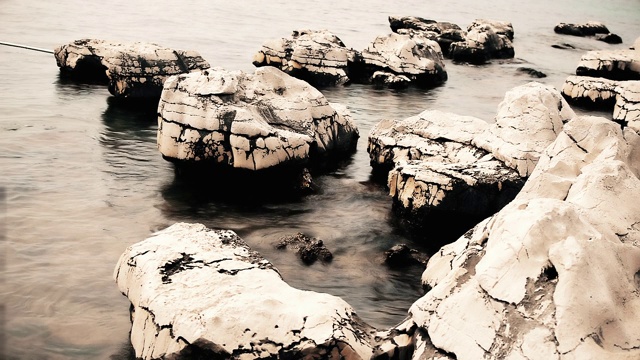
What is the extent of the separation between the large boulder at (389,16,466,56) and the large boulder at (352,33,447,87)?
359cm

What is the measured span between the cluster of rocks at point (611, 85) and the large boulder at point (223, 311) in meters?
7.76

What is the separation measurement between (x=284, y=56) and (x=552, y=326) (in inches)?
433

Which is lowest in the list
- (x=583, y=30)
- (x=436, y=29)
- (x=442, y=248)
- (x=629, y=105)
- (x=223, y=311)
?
(x=442, y=248)

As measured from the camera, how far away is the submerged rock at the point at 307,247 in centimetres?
578

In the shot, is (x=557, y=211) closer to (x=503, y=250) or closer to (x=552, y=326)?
(x=503, y=250)

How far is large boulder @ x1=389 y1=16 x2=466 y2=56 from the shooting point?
62.1 feet

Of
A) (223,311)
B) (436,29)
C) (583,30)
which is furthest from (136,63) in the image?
(583,30)

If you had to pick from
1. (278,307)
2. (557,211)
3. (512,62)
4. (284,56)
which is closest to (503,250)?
(557,211)

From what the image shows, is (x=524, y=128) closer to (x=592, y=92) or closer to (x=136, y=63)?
(x=136, y=63)

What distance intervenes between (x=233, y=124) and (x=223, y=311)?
11.6 feet

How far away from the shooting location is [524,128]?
6.85 meters

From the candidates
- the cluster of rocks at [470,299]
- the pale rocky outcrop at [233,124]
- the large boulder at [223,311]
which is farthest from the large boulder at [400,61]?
the large boulder at [223,311]

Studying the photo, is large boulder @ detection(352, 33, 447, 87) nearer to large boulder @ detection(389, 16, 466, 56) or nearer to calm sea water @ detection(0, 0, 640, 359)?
calm sea water @ detection(0, 0, 640, 359)

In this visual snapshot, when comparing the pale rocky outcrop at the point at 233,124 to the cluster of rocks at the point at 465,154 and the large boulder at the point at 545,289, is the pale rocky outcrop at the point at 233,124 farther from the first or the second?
the large boulder at the point at 545,289
